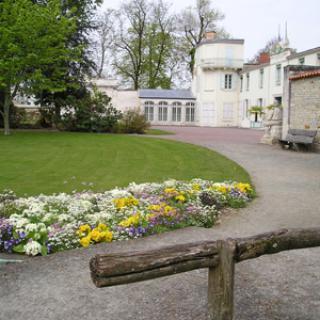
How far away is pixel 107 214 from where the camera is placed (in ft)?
19.4

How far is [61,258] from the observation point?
477cm

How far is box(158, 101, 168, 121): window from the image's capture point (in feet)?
145

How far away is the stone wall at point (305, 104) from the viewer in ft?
56.0

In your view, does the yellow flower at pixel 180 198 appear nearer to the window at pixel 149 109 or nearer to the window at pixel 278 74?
the window at pixel 278 74

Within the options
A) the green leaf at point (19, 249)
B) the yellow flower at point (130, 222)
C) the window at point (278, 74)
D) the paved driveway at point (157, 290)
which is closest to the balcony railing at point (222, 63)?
the window at point (278, 74)

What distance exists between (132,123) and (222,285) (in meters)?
24.0

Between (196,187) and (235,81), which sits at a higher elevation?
(235,81)

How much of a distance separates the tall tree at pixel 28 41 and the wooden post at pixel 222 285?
1888 centimetres

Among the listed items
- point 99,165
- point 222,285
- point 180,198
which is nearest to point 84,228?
point 180,198

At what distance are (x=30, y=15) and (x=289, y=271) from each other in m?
19.0

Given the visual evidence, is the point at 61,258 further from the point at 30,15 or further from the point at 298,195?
the point at 30,15

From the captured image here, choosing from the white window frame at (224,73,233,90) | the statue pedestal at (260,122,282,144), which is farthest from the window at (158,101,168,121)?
the statue pedestal at (260,122,282,144)

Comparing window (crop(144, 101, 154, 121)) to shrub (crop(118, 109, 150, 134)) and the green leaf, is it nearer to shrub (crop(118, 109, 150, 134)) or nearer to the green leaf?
shrub (crop(118, 109, 150, 134))

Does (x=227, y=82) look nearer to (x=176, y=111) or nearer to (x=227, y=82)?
(x=227, y=82)
